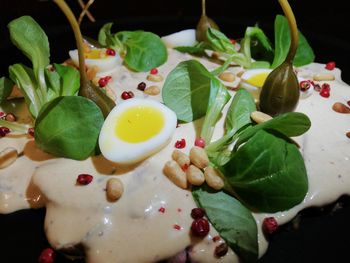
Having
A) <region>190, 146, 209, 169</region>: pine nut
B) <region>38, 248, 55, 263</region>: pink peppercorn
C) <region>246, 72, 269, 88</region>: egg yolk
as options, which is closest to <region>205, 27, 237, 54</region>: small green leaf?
<region>246, 72, 269, 88</region>: egg yolk

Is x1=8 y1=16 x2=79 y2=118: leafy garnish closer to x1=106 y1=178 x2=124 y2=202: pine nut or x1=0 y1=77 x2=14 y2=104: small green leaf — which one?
x1=0 y1=77 x2=14 y2=104: small green leaf

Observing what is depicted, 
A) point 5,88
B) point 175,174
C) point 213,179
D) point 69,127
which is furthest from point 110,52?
point 213,179

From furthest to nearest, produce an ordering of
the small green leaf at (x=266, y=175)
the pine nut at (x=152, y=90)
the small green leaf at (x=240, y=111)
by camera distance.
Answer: the pine nut at (x=152, y=90)
the small green leaf at (x=240, y=111)
the small green leaf at (x=266, y=175)

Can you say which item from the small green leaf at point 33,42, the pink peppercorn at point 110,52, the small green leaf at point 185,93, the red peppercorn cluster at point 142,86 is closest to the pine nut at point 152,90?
the red peppercorn cluster at point 142,86

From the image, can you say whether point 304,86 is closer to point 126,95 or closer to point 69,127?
point 126,95

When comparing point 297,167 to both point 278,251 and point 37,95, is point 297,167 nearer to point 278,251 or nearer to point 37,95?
point 278,251

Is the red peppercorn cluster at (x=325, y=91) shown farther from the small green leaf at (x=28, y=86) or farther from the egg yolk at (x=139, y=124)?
the small green leaf at (x=28, y=86)

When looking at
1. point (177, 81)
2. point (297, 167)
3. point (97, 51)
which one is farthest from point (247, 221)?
point (97, 51)
